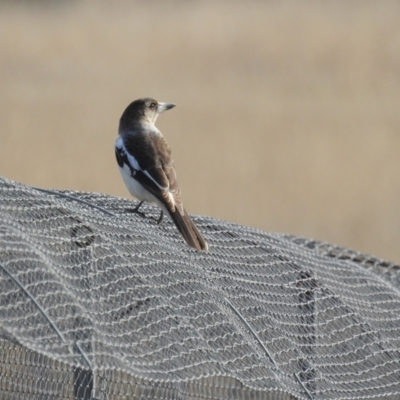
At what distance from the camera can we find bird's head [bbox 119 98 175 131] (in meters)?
6.88

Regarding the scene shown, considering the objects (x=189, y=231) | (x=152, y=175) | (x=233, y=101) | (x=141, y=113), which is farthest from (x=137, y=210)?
(x=233, y=101)

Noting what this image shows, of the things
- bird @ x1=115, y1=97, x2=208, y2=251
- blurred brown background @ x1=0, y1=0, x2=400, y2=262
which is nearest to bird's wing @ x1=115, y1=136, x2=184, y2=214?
bird @ x1=115, y1=97, x2=208, y2=251

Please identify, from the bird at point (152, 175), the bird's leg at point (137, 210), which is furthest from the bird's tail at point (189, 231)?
the bird's leg at point (137, 210)

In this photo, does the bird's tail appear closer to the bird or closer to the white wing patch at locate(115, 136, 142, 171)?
the bird

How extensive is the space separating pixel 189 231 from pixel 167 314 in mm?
844

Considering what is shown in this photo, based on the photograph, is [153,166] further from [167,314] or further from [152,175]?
[167,314]

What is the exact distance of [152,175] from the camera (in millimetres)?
5867

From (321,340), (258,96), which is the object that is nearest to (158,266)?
(321,340)

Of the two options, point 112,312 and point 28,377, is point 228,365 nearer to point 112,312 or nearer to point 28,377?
point 112,312

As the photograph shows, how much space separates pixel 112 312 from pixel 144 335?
167mm

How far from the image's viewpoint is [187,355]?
418 cm

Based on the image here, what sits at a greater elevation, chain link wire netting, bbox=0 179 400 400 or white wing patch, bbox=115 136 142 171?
white wing patch, bbox=115 136 142 171

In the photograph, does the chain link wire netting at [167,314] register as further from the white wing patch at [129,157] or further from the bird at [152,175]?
the white wing patch at [129,157]

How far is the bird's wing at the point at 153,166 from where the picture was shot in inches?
224
